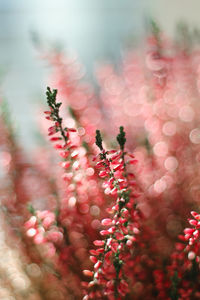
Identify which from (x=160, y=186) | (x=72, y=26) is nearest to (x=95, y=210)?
(x=160, y=186)

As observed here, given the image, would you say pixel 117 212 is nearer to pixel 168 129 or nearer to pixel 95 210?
pixel 95 210

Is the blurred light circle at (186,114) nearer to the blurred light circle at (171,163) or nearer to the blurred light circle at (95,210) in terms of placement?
the blurred light circle at (171,163)

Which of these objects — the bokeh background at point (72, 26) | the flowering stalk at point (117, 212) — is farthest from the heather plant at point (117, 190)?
the bokeh background at point (72, 26)

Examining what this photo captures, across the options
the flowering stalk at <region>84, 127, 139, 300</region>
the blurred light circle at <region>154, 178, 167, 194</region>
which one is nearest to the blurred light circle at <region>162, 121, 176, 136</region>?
the blurred light circle at <region>154, 178, 167, 194</region>

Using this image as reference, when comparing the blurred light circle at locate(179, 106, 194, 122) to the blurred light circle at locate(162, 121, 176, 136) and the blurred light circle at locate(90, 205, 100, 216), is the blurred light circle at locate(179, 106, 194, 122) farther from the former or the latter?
the blurred light circle at locate(90, 205, 100, 216)

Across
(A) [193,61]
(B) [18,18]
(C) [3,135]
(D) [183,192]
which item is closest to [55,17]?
(B) [18,18]

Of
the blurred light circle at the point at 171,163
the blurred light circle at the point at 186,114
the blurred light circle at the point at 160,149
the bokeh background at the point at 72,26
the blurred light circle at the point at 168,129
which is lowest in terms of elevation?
the blurred light circle at the point at 171,163
